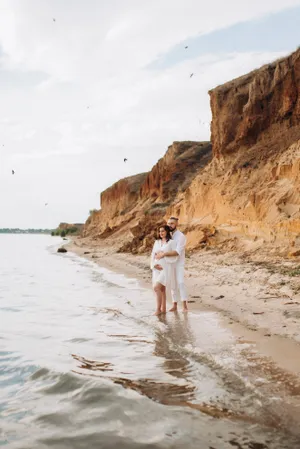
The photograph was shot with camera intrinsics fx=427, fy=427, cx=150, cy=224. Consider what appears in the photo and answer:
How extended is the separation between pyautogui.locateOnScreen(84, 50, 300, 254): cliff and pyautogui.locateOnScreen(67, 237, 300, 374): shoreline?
287cm

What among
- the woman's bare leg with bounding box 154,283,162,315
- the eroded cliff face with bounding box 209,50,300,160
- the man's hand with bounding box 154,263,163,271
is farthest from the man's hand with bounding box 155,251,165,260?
the eroded cliff face with bounding box 209,50,300,160

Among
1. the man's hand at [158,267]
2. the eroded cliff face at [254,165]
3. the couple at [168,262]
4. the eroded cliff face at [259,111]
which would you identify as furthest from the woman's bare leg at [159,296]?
the eroded cliff face at [259,111]

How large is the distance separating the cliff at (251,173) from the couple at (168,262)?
6.24 meters

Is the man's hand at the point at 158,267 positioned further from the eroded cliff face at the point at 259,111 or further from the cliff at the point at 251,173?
the eroded cliff face at the point at 259,111

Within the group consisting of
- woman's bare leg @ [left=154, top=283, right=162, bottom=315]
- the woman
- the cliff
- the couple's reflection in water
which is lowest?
the couple's reflection in water

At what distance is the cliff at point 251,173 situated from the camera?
16016mm

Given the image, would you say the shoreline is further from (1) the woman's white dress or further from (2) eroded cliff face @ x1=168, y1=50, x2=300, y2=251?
(2) eroded cliff face @ x1=168, y1=50, x2=300, y2=251

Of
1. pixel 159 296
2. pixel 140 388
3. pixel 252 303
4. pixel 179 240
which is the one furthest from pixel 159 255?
pixel 140 388

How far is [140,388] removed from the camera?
4.11m

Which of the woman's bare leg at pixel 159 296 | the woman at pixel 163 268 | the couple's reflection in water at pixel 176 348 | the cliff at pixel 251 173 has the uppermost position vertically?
the cliff at pixel 251 173

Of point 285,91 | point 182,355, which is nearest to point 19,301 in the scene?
point 182,355

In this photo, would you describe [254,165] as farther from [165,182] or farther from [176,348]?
[165,182]

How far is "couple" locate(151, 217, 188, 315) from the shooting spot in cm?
786

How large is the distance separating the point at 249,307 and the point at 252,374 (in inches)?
140
